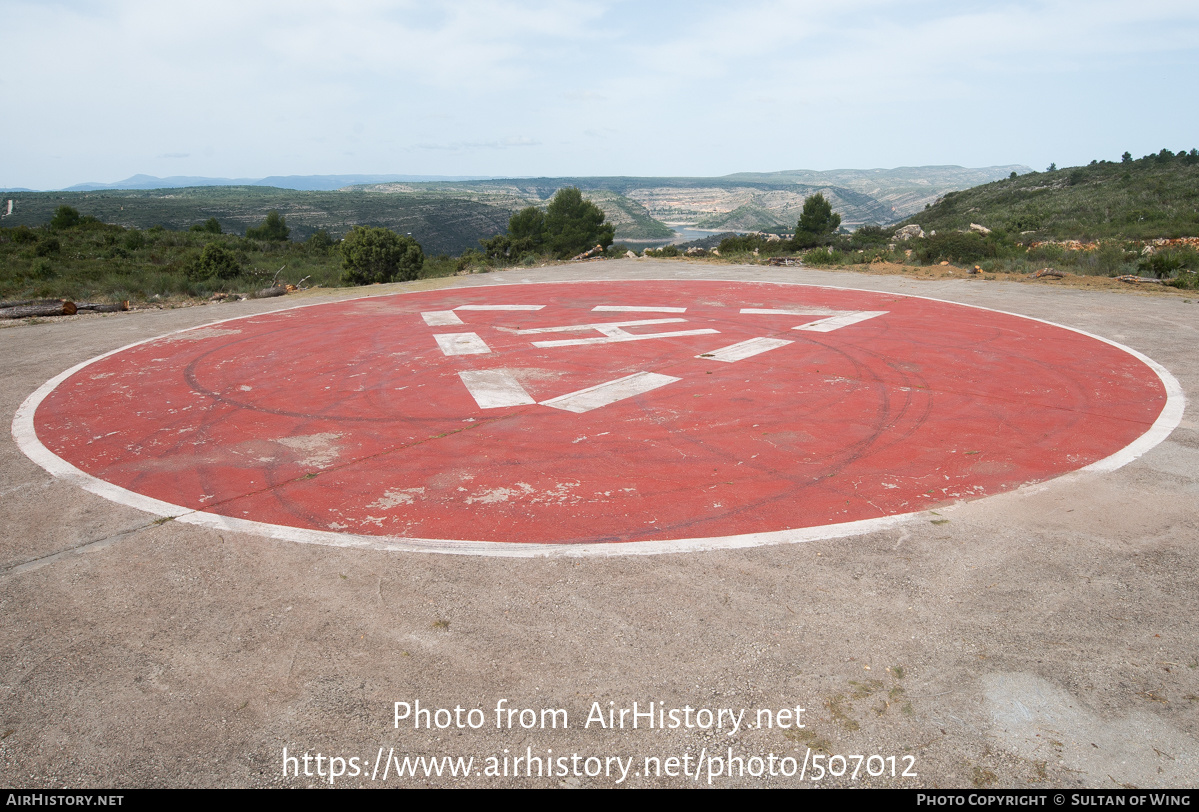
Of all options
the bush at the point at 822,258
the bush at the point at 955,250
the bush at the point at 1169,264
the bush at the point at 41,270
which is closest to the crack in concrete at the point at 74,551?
the bush at the point at 822,258

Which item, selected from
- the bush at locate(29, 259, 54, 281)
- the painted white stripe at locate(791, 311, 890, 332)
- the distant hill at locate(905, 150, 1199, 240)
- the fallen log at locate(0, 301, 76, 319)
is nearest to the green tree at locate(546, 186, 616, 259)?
the distant hill at locate(905, 150, 1199, 240)

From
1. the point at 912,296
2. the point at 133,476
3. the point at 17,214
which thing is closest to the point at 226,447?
the point at 133,476

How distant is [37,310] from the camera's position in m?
16.8

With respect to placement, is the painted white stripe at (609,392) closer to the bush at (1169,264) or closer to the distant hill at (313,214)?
the bush at (1169,264)

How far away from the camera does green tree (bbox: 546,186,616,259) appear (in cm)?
6291

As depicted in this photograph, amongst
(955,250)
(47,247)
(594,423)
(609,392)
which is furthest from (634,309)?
(47,247)

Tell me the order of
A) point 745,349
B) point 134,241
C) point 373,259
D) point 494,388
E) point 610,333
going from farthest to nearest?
point 134,241 → point 373,259 → point 610,333 → point 745,349 → point 494,388

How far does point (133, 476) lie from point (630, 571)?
5.41m

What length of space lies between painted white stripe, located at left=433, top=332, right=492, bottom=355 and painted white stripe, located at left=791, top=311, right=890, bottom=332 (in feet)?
20.9

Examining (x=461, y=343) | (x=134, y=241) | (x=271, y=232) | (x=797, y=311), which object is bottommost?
(x=461, y=343)

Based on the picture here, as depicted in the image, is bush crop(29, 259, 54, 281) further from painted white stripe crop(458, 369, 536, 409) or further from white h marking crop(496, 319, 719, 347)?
painted white stripe crop(458, 369, 536, 409)

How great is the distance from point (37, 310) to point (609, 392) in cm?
1609

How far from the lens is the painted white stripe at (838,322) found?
1377cm

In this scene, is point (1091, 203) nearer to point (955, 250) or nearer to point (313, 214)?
point (955, 250)
